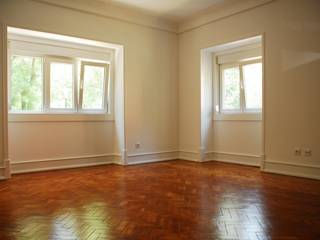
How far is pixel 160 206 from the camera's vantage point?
2.92m

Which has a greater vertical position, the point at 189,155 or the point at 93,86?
the point at 93,86

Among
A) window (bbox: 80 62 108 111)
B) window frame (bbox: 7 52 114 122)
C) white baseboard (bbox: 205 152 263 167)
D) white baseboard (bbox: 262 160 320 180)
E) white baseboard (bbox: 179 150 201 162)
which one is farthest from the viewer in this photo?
white baseboard (bbox: 179 150 201 162)

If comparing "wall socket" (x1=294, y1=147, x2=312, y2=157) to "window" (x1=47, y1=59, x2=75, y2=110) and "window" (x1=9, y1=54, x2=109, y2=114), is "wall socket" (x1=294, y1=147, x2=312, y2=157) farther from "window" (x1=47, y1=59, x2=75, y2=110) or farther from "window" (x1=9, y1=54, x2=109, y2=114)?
"window" (x1=47, y1=59, x2=75, y2=110)

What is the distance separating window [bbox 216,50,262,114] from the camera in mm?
5598

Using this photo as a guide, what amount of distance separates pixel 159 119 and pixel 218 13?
2.41m

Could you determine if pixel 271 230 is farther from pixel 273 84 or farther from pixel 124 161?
pixel 124 161

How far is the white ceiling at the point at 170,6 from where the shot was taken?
16.9 ft

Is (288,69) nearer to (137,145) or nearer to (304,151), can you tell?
(304,151)

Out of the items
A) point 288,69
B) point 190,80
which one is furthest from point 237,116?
point 288,69

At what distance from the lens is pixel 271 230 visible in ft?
7.47

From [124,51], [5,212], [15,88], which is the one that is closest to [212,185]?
[5,212]

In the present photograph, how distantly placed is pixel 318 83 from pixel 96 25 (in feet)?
12.5

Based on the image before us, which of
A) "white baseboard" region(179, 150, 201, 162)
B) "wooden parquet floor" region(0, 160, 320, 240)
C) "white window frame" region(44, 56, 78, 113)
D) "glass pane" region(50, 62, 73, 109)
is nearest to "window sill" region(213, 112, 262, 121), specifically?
"white baseboard" region(179, 150, 201, 162)

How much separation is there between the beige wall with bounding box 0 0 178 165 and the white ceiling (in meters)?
0.43
